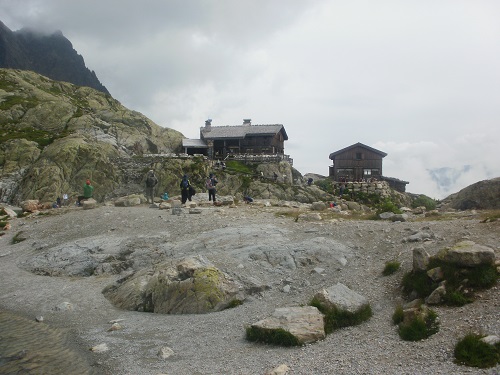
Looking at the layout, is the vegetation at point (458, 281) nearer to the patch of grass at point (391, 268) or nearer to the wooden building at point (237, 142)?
the patch of grass at point (391, 268)

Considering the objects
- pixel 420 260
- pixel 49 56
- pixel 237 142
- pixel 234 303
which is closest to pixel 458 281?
pixel 420 260

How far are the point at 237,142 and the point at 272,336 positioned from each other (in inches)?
3226

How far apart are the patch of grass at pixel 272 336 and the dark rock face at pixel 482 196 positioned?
27.0m

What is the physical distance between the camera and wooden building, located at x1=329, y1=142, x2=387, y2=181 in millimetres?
80812

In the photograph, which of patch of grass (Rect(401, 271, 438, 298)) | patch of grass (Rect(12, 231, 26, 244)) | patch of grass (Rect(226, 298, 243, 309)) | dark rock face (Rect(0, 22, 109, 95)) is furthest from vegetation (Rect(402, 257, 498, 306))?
dark rock face (Rect(0, 22, 109, 95))

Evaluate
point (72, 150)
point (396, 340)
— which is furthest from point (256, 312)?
point (72, 150)

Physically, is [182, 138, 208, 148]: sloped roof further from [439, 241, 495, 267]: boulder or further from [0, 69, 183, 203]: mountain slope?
[439, 241, 495, 267]: boulder

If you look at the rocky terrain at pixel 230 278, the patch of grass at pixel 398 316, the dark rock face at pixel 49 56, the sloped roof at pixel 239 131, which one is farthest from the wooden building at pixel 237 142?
the dark rock face at pixel 49 56

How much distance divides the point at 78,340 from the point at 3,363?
249 centimetres

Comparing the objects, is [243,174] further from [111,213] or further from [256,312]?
[256,312]

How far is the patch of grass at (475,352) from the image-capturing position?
878 centimetres

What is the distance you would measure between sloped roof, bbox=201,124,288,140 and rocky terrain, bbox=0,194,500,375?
61583 mm

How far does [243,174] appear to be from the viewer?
233 feet

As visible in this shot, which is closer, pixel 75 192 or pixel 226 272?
pixel 226 272
